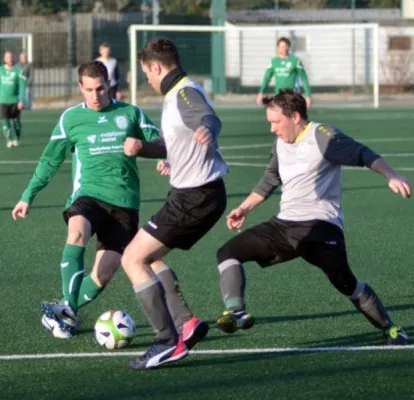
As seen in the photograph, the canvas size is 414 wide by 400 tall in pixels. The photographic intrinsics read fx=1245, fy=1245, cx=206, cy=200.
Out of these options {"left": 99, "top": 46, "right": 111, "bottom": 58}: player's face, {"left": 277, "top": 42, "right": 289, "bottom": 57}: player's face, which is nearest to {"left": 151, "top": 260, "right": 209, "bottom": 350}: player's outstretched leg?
{"left": 277, "top": 42, "right": 289, "bottom": 57}: player's face

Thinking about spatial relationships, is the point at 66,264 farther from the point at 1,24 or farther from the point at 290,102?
the point at 1,24

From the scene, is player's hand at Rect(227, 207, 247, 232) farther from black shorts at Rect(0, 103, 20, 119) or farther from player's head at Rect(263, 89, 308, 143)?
black shorts at Rect(0, 103, 20, 119)

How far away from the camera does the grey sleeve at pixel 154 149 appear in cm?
715

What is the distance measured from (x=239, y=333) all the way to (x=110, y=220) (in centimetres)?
115

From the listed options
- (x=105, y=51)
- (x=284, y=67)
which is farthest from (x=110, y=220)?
(x=105, y=51)

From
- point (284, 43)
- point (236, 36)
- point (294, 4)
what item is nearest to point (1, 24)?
point (236, 36)

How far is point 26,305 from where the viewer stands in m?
9.05

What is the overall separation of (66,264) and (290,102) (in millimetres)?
1894

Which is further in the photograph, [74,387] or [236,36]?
[236,36]

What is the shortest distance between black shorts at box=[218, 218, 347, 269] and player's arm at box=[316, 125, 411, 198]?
1.40 feet

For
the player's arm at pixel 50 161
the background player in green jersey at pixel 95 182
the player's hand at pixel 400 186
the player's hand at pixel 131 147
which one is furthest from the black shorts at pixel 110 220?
the player's hand at pixel 400 186

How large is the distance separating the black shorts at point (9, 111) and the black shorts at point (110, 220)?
59.1 feet

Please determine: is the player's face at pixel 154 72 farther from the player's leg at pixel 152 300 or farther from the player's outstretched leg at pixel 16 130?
the player's outstretched leg at pixel 16 130

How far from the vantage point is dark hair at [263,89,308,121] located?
734 cm
